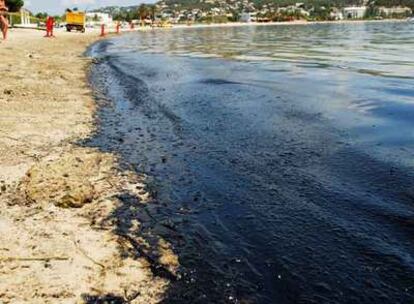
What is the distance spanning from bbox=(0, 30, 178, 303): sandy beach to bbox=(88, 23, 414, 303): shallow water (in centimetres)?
36

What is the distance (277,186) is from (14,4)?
73.5 metres

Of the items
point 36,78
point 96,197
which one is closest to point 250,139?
point 96,197

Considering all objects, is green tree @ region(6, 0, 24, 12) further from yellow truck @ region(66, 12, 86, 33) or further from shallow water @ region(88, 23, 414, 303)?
shallow water @ region(88, 23, 414, 303)

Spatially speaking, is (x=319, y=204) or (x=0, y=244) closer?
(x=0, y=244)

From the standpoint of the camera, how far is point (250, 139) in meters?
9.56

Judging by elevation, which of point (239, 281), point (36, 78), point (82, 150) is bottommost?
point (239, 281)

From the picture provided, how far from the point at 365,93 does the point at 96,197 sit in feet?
37.4

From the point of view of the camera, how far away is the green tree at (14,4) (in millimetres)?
68463

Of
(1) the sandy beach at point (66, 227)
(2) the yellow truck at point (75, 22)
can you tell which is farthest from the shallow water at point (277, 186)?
(2) the yellow truck at point (75, 22)

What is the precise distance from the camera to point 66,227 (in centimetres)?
523

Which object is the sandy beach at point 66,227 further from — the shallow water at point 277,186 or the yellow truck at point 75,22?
the yellow truck at point 75,22

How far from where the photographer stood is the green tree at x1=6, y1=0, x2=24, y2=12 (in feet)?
225

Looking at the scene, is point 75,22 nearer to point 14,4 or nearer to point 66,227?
point 14,4

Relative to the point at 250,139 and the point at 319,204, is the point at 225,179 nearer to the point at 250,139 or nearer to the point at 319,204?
the point at 319,204
